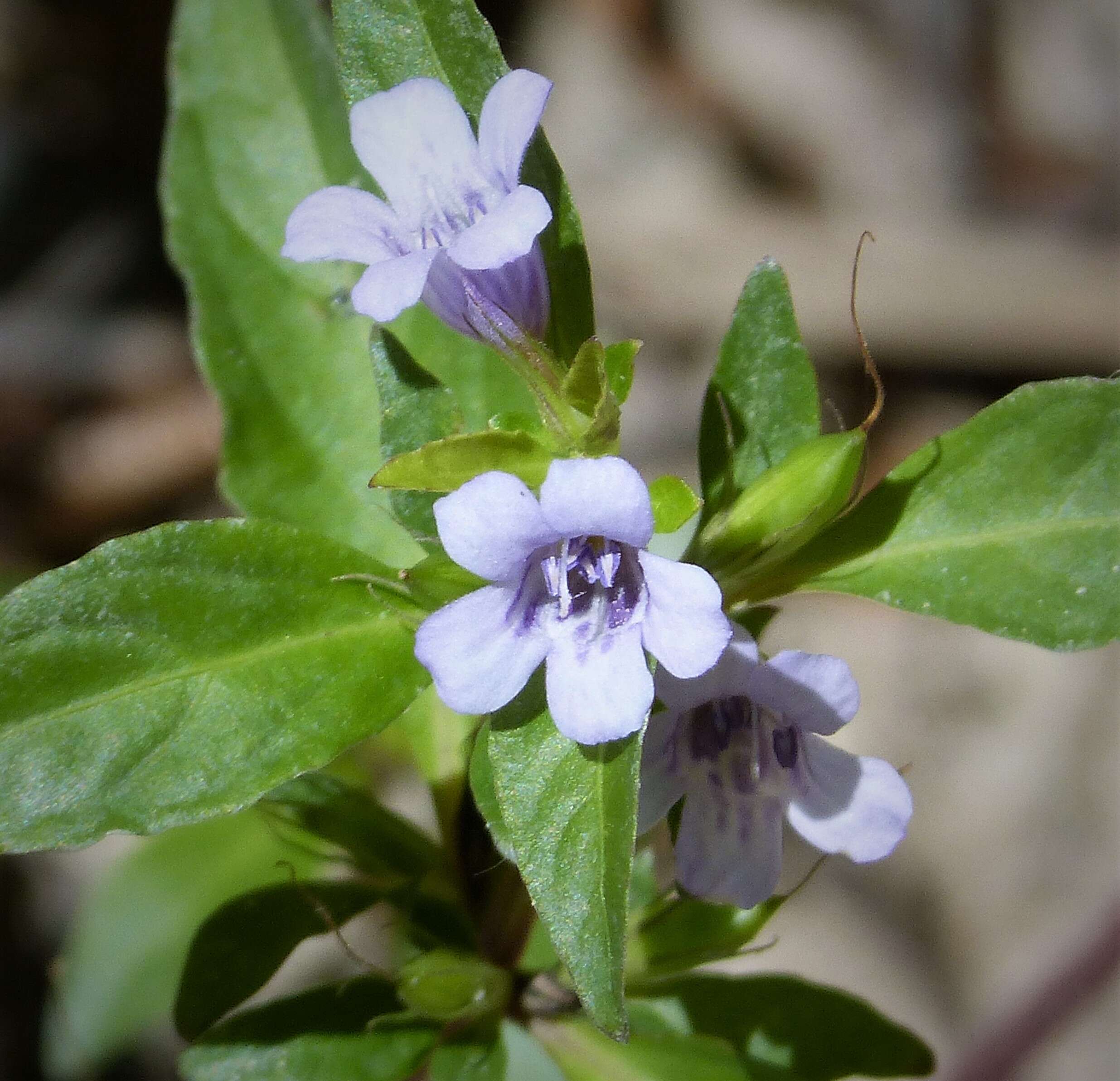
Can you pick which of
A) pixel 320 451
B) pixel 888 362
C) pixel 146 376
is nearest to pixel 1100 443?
pixel 320 451

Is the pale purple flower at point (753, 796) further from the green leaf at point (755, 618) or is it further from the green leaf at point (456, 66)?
the green leaf at point (456, 66)

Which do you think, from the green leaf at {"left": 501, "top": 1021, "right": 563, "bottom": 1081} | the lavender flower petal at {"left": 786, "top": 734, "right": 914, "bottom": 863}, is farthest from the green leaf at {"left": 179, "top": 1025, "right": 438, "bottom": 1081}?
the lavender flower petal at {"left": 786, "top": 734, "right": 914, "bottom": 863}

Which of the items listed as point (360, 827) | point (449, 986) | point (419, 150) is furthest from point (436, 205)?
point (449, 986)

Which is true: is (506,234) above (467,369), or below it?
above

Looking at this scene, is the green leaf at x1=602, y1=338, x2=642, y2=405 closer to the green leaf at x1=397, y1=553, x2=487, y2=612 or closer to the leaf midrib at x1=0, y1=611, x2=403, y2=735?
the green leaf at x1=397, y1=553, x2=487, y2=612

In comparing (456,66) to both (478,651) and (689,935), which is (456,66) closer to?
(478,651)

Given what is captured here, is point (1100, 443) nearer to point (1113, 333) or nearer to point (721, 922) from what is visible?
point (721, 922)

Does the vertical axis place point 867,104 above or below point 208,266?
below
